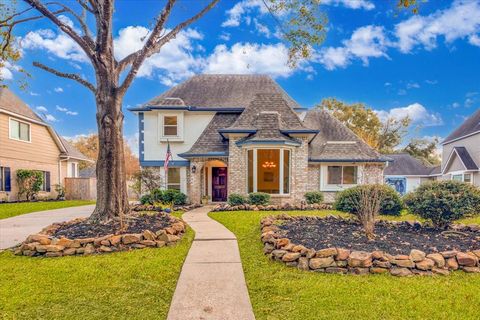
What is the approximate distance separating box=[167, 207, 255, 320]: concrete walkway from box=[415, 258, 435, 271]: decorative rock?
2851 millimetres

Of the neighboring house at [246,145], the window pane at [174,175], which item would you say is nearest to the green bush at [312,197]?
the neighboring house at [246,145]

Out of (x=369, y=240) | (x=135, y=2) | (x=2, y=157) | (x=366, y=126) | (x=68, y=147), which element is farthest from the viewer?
(x=366, y=126)

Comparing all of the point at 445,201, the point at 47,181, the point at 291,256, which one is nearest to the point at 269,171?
the point at 445,201

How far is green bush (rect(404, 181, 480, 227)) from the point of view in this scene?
251 inches

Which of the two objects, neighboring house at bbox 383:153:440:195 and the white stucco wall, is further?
neighboring house at bbox 383:153:440:195

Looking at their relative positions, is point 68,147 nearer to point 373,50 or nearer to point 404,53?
point 373,50

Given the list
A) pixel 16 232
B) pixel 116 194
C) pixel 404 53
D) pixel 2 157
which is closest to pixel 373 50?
pixel 404 53

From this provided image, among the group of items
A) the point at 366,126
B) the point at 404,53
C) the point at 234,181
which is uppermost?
the point at 404,53

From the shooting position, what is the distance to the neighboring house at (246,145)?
1303 centimetres

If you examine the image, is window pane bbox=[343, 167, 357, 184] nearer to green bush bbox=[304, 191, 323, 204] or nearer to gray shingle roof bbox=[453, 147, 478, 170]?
green bush bbox=[304, 191, 323, 204]

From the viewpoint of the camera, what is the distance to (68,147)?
73.1ft

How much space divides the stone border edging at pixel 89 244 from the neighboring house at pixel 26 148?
13.9m

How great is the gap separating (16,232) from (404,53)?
21.6 m

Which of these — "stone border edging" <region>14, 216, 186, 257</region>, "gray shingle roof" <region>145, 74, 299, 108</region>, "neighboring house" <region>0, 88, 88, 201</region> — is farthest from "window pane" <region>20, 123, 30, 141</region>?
"stone border edging" <region>14, 216, 186, 257</region>
